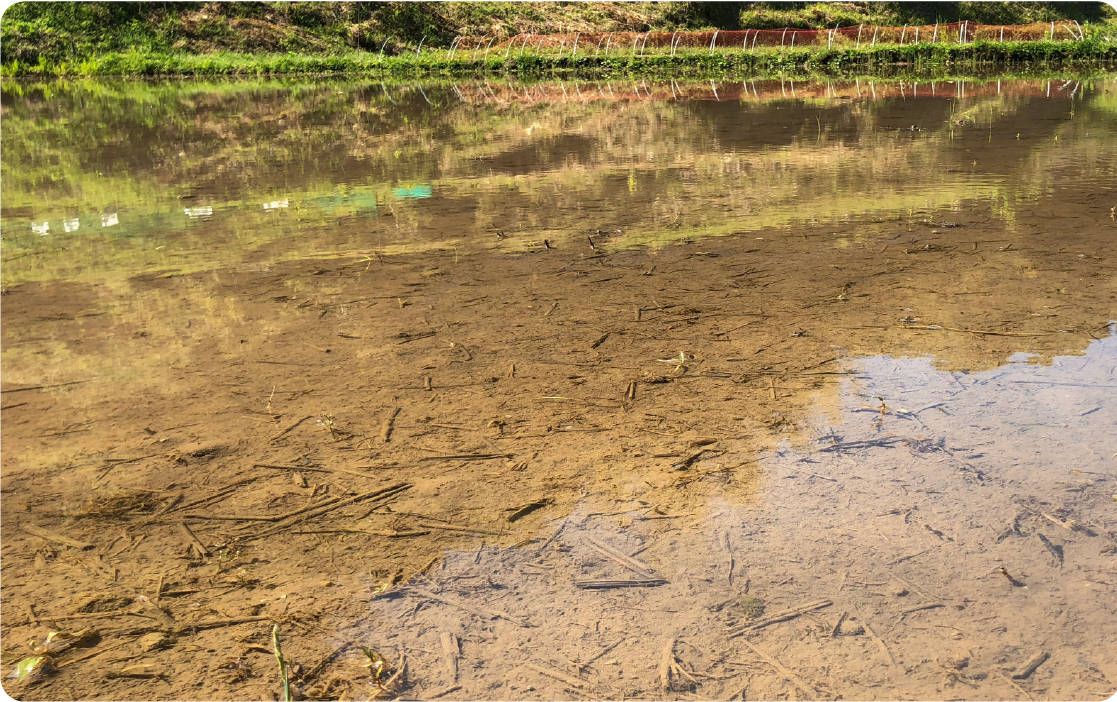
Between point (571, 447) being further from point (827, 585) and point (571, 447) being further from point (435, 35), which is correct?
point (435, 35)

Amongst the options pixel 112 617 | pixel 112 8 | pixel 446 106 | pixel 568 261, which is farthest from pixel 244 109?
pixel 112 8

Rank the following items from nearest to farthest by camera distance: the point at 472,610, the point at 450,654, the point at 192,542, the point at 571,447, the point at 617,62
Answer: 1. the point at 450,654
2. the point at 472,610
3. the point at 192,542
4. the point at 571,447
5. the point at 617,62

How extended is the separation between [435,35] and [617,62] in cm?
1353

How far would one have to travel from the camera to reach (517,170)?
31.4 ft

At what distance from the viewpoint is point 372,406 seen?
3.77 m

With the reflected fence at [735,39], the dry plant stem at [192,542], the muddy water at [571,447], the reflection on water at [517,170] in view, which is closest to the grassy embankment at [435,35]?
the reflected fence at [735,39]

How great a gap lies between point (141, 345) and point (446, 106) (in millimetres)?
14742

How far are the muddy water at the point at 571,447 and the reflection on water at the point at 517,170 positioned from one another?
95mm

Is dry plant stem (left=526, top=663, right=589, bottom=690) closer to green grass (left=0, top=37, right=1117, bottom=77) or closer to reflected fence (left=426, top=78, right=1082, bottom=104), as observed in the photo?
reflected fence (left=426, top=78, right=1082, bottom=104)

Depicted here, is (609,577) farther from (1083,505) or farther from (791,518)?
(1083,505)

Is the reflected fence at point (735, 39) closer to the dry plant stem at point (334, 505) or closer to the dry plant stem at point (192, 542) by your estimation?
A: the dry plant stem at point (334, 505)

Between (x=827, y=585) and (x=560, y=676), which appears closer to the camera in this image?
(x=560, y=676)

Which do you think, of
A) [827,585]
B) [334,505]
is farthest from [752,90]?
[827,585]

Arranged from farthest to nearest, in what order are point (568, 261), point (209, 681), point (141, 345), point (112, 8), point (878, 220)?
point (112, 8) → point (878, 220) → point (568, 261) → point (141, 345) → point (209, 681)
